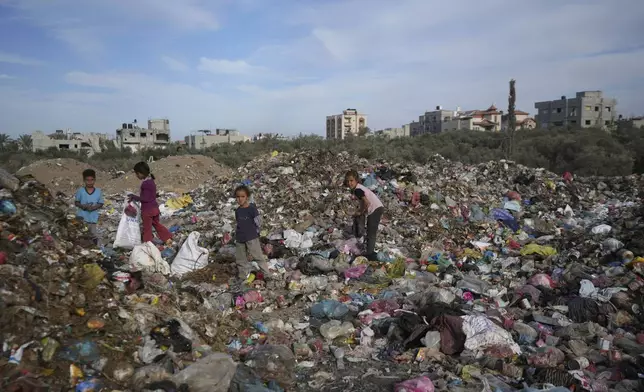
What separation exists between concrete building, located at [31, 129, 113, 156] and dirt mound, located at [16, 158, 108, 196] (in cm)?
2336

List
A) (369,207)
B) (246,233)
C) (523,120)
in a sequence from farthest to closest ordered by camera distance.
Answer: (523,120) → (369,207) → (246,233)

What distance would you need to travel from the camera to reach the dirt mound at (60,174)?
51.2ft

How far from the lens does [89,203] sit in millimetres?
5551

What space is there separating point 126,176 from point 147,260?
12.4m

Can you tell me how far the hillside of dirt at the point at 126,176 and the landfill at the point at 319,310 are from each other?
904 cm

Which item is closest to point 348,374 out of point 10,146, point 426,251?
point 426,251

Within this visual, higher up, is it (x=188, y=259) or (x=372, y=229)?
Result: (x=372, y=229)

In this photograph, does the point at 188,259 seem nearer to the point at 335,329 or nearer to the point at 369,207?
the point at 335,329

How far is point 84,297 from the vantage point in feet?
11.3

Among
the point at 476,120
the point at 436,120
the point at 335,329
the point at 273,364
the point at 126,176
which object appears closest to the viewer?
the point at 273,364

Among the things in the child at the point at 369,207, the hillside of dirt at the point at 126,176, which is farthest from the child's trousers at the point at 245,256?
the hillside of dirt at the point at 126,176

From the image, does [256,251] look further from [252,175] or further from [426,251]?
[252,175]

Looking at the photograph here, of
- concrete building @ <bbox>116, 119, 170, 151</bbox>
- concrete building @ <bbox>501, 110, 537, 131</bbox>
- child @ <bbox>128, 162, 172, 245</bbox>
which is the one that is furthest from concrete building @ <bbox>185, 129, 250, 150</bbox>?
child @ <bbox>128, 162, 172, 245</bbox>

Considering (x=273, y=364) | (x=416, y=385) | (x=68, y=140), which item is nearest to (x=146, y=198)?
(x=273, y=364)
